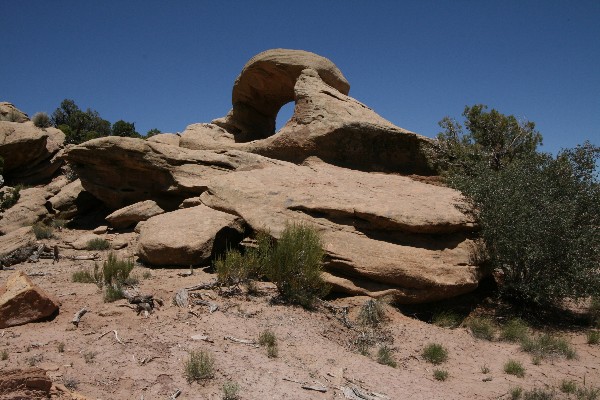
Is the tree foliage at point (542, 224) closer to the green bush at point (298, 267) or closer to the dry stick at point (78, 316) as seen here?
the green bush at point (298, 267)

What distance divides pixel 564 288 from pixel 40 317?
7.86m

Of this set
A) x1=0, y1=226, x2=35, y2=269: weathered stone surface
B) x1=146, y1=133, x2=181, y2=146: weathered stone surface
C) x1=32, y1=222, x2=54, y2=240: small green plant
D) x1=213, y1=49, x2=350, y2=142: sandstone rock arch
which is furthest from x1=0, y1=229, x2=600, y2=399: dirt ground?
x1=146, y1=133, x2=181, y2=146: weathered stone surface

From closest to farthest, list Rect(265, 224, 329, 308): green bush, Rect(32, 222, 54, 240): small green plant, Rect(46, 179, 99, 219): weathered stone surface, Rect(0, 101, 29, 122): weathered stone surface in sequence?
Rect(265, 224, 329, 308): green bush
Rect(32, 222, 54, 240): small green plant
Rect(46, 179, 99, 219): weathered stone surface
Rect(0, 101, 29, 122): weathered stone surface

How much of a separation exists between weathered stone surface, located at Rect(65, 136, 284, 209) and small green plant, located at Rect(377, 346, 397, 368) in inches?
219

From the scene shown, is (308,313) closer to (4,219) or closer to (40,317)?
(40,317)

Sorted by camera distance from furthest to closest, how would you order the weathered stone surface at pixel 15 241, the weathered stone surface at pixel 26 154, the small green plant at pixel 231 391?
the weathered stone surface at pixel 26 154 → the weathered stone surface at pixel 15 241 → the small green plant at pixel 231 391

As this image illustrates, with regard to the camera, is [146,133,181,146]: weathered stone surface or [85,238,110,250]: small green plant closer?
[85,238,110,250]: small green plant

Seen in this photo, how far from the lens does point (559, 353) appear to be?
6.88 m

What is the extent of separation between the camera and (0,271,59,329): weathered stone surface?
5621mm

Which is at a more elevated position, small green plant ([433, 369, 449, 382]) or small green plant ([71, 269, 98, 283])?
small green plant ([71, 269, 98, 283])

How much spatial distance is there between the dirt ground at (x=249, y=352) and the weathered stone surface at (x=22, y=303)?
0.14m

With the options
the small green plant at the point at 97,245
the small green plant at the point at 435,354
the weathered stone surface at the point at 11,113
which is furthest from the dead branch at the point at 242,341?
the weathered stone surface at the point at 11,113

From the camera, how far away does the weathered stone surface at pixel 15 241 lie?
927cm

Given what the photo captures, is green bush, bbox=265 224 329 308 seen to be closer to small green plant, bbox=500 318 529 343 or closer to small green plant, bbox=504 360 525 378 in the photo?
small green plant, bbox=504 360 525 378
